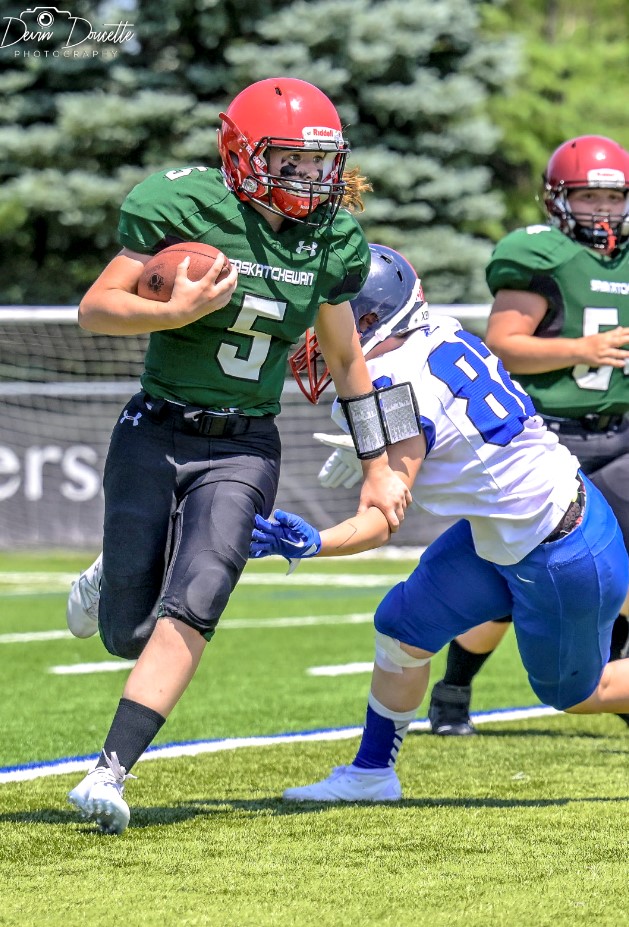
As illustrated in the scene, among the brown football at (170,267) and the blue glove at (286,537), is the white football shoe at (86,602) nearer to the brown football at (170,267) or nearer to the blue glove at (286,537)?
the blue glove at (286,537)

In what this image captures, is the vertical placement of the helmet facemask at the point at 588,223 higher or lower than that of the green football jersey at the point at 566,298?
higher

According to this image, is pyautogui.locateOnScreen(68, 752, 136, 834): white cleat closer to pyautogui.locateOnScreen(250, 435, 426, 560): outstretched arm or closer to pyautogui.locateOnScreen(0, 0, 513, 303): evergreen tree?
pyautogui.locateOnScreen(250, 435, 426, 560): outstretched arm

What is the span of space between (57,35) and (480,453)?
13.5 metres

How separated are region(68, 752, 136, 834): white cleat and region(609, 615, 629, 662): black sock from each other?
7.43 ft

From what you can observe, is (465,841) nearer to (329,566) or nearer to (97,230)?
(329,566)

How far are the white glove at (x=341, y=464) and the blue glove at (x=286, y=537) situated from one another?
1.62 feet

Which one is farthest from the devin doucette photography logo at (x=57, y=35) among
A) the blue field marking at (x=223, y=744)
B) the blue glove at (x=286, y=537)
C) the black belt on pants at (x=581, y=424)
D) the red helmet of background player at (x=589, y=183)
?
the blue glove at (x=286, y=537)

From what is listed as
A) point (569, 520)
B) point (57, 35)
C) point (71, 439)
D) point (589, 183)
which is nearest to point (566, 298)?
point (589, 183)

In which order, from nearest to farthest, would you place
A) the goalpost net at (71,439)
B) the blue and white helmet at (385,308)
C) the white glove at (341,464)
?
the blue and white helmet at (385,308)
the white glove at (341,464)
the goalpost net at (71,439)

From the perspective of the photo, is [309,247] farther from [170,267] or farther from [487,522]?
[487,522]

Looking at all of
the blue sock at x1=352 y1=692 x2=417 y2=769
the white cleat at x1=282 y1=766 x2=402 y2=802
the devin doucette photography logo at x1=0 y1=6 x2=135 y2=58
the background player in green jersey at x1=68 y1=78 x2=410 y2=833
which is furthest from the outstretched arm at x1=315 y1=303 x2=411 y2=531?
the devin doucette photography logo at x1=0 y1=6 x2=135 y2=58

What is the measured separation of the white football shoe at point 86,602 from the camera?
13.1 feet

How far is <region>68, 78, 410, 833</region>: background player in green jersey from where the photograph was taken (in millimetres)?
3320

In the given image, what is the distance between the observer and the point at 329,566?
13.1 meters
